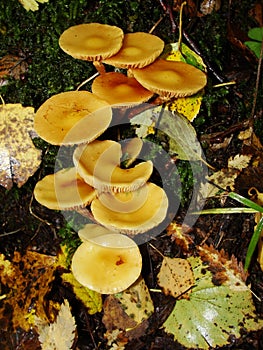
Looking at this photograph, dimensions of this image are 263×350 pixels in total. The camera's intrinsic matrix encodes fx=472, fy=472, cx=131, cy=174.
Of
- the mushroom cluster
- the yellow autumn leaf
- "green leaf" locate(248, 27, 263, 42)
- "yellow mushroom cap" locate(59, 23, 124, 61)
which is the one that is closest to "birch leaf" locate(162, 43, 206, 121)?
the mushroom cluster

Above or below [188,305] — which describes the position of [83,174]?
above

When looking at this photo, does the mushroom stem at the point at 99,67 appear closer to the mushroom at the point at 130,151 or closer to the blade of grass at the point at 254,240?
the mushroom at the point at 130,151

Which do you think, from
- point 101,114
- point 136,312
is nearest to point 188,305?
point 136,312

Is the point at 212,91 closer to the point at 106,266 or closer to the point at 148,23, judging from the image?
the point at 148,23

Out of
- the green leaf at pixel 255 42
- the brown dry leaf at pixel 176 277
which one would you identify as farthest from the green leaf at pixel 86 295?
the green leaf at pixel 255 42

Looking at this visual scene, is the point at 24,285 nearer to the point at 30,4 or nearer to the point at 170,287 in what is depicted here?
the point at 170,287

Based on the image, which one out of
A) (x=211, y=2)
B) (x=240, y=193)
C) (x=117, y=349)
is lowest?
(x=117, y=349)
